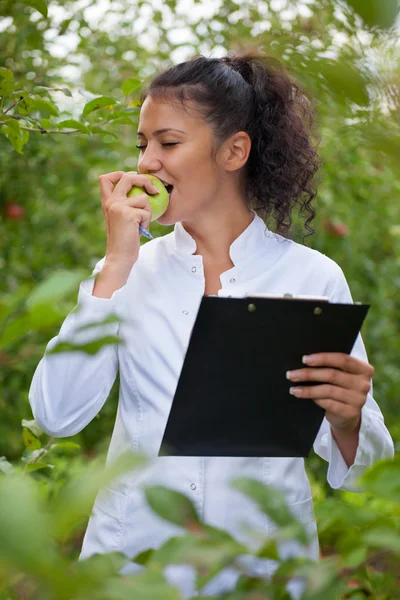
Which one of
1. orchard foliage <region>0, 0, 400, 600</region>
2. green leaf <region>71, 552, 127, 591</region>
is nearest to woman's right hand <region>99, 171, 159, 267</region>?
orchard foliage <region>0, 0, 400, 600</region>

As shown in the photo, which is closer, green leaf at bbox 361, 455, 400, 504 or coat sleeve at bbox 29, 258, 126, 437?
green leaf at bbox 361, 455, 400, 504

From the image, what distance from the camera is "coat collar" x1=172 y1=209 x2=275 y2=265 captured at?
1.66 meters

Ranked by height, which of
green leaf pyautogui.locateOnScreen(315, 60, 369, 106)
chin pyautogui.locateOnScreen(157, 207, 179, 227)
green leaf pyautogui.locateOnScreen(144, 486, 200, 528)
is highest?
green leaf pyautogui.locateOnScreen(315, 60, 369, 106)

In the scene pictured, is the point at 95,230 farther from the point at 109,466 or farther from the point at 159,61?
the point at 109,466

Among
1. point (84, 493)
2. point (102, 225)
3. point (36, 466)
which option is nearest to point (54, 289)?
point (84, 493)

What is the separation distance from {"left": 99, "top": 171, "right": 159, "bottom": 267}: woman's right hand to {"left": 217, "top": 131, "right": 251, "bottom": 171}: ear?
221mm

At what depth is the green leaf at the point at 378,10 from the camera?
0.37 metres

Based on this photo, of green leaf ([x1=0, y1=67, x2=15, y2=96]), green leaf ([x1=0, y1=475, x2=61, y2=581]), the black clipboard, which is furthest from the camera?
green leaf ([x1=0, y1=67, x2=15, y2=96])

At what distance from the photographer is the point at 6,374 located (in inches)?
115

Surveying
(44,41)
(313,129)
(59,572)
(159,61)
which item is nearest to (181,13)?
(159,61)

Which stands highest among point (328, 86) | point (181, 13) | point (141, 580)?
point (328, 86)

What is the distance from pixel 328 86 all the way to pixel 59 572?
1.04ft

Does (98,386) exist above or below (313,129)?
below

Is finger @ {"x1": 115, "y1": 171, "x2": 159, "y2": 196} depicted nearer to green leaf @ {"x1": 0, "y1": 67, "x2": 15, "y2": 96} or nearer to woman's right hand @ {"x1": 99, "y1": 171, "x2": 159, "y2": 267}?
woman's right hand @ {"x1": 99, "y1": 171, "x2": 159, "y2": 267}
